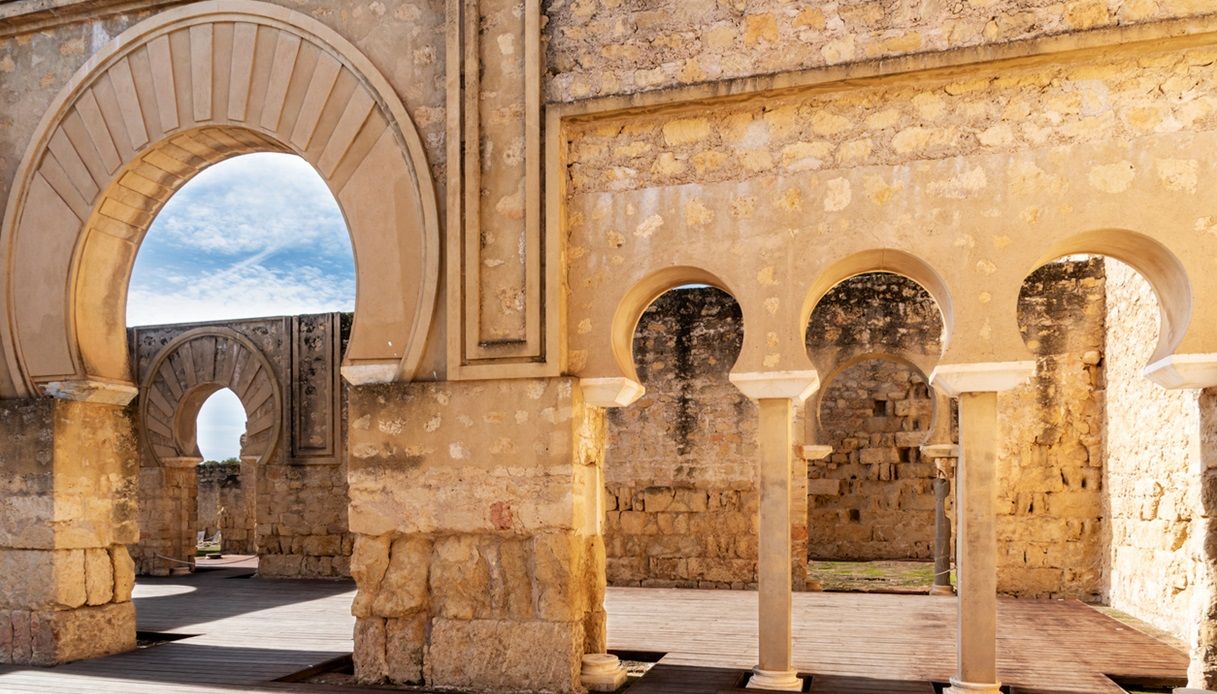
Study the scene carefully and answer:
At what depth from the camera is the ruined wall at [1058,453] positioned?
9883 millimetres

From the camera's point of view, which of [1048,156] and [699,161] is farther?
[699,161]

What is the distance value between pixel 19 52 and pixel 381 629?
500 centimetres

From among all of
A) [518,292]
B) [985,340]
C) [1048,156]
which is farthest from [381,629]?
[1048,156]

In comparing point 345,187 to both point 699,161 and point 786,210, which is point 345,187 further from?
point 786,210

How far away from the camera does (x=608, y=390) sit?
18.6 feet

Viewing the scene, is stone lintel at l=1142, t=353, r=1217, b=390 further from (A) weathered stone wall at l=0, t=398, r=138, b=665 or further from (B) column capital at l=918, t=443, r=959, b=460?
(A) weathered stone wall at l=0, t=398, r=138, b=665

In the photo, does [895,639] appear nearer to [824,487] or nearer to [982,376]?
[982,376]

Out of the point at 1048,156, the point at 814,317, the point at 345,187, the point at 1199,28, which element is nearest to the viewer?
the point at 1199,28

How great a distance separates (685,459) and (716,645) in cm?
420

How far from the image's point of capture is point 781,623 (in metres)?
5.40

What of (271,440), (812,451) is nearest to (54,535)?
(271,440)

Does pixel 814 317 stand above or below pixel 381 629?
above

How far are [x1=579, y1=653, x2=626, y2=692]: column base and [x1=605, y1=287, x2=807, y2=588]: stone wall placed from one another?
539cm

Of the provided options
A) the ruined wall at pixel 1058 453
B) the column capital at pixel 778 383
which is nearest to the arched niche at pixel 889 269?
the column capital at pixel 778 383
